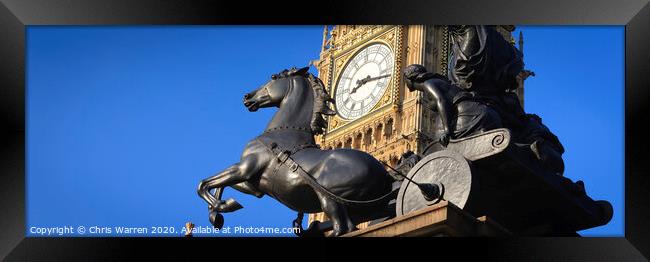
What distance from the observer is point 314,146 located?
867 inches

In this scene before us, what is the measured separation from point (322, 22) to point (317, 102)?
3046mm


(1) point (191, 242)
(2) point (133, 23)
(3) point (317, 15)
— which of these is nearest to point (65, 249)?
(1) point (191, 242)

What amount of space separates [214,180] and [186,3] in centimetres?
326

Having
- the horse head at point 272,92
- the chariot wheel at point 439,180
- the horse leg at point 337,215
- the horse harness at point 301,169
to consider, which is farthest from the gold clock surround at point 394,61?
the chariot wheel at point 439,180

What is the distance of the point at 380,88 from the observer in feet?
257

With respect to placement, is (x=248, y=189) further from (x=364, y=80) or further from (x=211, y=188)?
(x=364, y=80)

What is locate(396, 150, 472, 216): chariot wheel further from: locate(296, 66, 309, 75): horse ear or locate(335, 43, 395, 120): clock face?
locate(335, 43, 395, 120): clock face

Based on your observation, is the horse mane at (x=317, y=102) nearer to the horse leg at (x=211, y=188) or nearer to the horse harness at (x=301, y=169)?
the horse harness at (x=301, y=169)

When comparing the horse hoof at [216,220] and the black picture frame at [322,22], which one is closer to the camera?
the black picture frame at [322,22]

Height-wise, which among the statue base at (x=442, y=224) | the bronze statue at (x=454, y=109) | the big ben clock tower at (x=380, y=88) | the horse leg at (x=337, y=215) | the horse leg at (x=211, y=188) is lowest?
the statue base at (x=442, y=224)

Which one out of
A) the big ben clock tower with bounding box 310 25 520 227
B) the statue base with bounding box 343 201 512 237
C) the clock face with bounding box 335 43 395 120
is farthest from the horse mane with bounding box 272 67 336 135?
the clock face with bounding box 335 43 395 120

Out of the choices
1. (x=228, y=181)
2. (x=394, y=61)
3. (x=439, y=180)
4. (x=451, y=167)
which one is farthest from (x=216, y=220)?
(x=394, y=61)

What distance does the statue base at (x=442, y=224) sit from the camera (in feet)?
63.9

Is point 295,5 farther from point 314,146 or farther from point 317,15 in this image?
point 314,146
